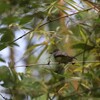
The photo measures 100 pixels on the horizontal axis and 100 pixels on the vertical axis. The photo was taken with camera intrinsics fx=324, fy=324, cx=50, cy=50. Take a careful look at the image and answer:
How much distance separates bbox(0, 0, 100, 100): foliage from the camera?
0.89m

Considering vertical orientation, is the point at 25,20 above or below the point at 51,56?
above

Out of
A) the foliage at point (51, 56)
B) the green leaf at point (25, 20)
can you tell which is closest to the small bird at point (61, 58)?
the foliage at point (51, 56)

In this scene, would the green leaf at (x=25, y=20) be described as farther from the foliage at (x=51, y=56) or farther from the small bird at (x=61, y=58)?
the small bird at (x=61, y=58)

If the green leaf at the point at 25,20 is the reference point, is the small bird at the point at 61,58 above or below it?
below

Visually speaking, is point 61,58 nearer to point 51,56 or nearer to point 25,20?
point 51,56

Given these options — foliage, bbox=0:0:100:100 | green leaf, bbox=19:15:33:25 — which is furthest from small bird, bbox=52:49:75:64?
green leaf, bbox=19:15:33:25

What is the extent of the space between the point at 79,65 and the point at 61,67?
2.6 inches

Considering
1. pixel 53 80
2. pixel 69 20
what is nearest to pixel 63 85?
pixel 53 80

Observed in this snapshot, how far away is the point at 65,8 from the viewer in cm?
102

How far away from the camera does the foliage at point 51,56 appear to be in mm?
888

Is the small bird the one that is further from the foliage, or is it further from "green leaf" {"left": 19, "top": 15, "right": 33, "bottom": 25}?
"green leaf" {"left": 19, "top": 15, "right": 33, "bottom": 25}

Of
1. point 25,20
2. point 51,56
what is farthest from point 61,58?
point 25,20

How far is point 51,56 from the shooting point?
992 mm

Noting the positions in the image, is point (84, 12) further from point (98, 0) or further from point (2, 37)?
point (2, 37)
